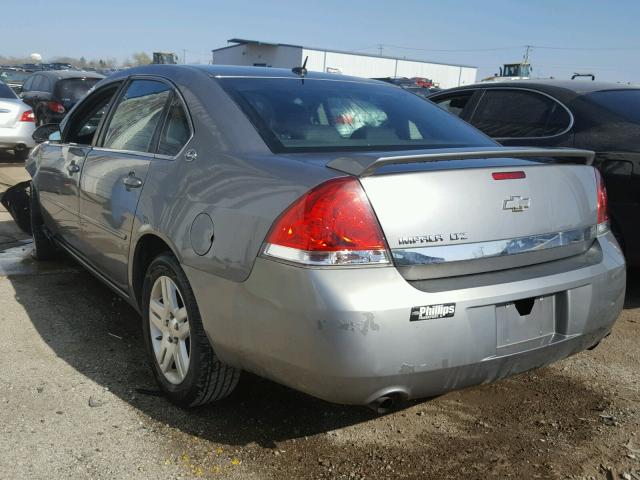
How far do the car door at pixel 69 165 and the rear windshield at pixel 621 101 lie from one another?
11.2 ft

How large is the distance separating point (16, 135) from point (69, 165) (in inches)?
291

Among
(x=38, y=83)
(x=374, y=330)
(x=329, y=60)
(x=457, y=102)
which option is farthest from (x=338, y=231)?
(x=329, y=60)

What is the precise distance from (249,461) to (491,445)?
3.39 feet

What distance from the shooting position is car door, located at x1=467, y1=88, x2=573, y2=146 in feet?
15.3

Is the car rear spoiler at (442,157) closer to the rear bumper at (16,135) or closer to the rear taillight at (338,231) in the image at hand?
the rear taillight at (338,231)

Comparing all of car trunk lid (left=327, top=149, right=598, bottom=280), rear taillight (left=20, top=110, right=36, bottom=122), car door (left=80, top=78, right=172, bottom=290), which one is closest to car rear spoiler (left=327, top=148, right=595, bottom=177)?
car trunk lid (left=327, top=149, right=598, bottom=280)

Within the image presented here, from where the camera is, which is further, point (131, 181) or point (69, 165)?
point (69, 165)

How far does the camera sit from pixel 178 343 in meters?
2.84

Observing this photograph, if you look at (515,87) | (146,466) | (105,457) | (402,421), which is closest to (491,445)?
(402,421)

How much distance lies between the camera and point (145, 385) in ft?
10.3

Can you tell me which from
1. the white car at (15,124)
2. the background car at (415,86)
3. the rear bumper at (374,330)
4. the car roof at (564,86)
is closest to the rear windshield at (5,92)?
the white car at (15,124)

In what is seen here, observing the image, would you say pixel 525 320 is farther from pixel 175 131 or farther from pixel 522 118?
pixel 522 118

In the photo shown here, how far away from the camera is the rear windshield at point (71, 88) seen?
42.5 feet

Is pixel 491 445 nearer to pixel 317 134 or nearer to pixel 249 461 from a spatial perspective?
pixel 249 461
